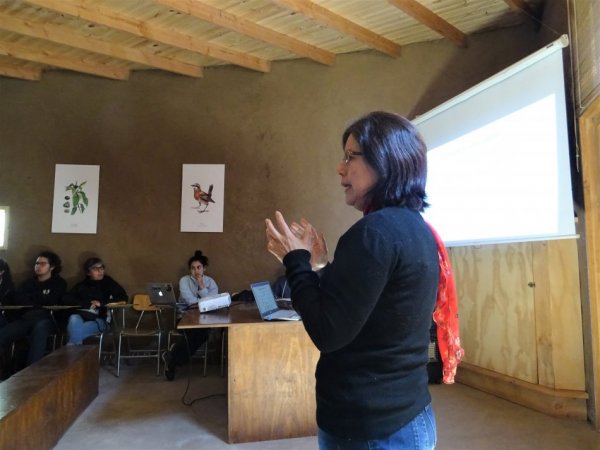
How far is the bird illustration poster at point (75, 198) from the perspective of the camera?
459 centimetres

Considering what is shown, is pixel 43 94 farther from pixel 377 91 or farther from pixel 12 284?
pixel 377 91

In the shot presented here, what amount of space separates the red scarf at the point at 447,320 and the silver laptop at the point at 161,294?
3364 millimetres

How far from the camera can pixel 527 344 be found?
2.95 metres

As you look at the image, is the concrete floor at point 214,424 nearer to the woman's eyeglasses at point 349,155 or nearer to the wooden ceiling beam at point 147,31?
the woman's eyeglasses at point 349,155

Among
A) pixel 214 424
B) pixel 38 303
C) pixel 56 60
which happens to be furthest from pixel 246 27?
pixel 38 303

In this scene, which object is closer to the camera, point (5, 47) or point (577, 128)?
point (577, 128)

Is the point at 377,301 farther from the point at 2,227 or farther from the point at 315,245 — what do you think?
the point at 2,227

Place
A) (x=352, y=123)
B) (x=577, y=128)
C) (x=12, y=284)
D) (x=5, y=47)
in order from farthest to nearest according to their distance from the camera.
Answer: (x=12, y=284), (x=5, y=47), (x=577, y=128), (x=352, y=123)

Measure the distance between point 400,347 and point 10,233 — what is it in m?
5.03

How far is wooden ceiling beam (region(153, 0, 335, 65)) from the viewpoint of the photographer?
130 inches

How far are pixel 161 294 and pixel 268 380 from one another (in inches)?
75.6

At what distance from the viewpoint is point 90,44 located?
395 centimetres

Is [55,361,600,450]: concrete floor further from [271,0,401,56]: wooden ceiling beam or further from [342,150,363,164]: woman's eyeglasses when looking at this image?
[271,0,401,56]: wooden ceiling beam

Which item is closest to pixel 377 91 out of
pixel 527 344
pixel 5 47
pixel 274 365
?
pixel 527 344
